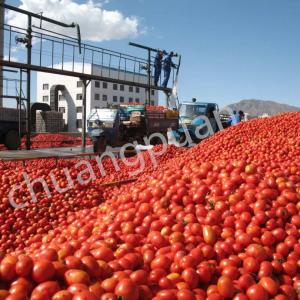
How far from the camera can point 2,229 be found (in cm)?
567

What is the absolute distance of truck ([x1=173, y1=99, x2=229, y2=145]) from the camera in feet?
56.8

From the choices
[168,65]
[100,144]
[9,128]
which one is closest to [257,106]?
[168,65]

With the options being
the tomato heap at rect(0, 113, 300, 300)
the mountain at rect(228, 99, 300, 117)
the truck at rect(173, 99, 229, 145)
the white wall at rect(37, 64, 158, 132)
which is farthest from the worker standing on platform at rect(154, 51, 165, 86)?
the mountain at rect(228, 99, 300, 117)

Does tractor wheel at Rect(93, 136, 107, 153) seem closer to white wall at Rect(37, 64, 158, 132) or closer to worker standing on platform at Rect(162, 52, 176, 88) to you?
worker standing on platform at Rect(162, 52, 176, 88)

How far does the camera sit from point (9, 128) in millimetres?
14336

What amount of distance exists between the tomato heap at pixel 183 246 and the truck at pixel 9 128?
10658 millimetres

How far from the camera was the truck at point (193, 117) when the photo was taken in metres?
17.3

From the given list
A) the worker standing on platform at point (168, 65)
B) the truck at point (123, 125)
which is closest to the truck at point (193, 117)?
the truck at point (123, 125)

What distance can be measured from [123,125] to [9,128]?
15.7 ft

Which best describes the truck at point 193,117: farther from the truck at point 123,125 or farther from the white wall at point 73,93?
the white wall at point 73,93

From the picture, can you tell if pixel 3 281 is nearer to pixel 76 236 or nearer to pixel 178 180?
pixel 76 236

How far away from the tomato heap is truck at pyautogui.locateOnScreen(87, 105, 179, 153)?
34.2ft

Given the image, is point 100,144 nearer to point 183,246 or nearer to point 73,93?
point 183,246

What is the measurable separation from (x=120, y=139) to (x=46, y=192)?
355 inches
